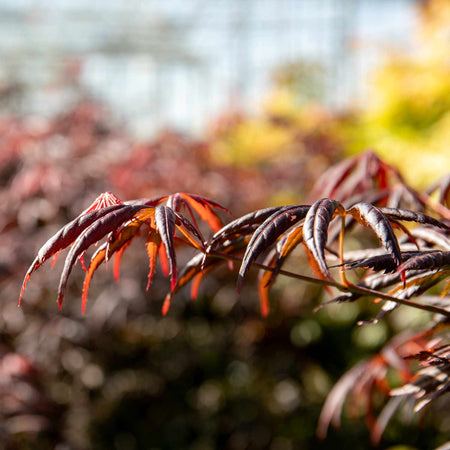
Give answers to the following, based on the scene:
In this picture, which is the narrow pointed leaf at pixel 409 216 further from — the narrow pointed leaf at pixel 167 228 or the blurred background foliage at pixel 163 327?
the blurred background foliage at pixel 163 327

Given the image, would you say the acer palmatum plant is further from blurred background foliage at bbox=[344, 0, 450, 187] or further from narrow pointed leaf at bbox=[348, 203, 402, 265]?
blurred background foliage at bbox=[344, 0, 450, 187]

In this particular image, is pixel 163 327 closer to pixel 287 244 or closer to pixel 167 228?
pixel 287 244

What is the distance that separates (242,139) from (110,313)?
2.80 m

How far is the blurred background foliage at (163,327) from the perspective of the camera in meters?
2.79

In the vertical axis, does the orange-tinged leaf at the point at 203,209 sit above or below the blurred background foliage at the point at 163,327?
above

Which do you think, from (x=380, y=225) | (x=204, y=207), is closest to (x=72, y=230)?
(x=204, y=207)

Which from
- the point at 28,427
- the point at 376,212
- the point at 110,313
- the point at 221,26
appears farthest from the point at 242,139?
the point at 221,26

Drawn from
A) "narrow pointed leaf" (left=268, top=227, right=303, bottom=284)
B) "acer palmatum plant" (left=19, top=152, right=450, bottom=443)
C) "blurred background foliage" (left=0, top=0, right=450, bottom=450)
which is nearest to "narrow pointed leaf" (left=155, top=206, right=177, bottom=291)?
"acer palmatum plant" (left=19, top=152, right=450, bottom=443)

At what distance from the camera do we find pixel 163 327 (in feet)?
10.7

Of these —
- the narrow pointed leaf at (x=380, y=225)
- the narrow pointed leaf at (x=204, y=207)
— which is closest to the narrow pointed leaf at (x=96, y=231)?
the narrow pointed leaf at (x=204, y=207)

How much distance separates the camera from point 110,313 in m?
2.80

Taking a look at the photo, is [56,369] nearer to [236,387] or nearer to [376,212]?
[236,387]

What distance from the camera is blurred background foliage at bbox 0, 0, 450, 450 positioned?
279 centimetres

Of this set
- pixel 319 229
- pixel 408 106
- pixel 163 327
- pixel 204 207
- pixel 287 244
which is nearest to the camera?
pixel 319 229
